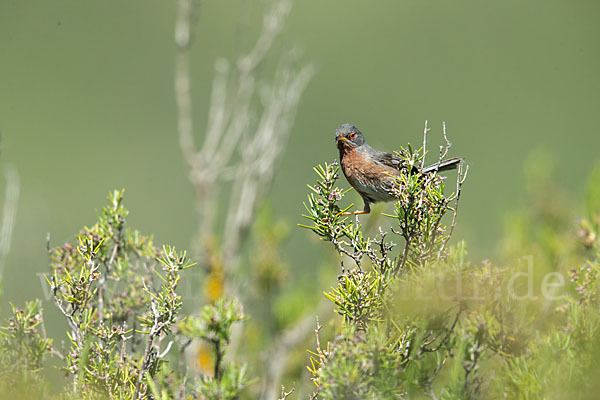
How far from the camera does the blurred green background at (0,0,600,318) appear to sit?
18453mm

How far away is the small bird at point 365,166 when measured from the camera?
411 cm

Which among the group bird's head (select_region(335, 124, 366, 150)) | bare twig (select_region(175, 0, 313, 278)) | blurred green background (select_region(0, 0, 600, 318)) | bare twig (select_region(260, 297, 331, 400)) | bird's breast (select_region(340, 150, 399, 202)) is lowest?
bare twig (select_region(260, 297, 331, 400))

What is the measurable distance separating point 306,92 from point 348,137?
1854 cm

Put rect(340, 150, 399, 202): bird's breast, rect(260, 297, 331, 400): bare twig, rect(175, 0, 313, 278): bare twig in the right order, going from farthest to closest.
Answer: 1. rect(175, 0, 313, 278): bare twig
2. rect(260, 297, 331, 400): bare twig
3. rect(340, 150, 399, 202): bird's breast

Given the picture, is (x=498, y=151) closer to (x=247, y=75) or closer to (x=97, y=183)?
(x=97, y=183)

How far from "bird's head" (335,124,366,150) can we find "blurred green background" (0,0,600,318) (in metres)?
10.2

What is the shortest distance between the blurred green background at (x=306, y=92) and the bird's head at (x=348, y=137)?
10199mm

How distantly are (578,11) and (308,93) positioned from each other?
39.3 feet

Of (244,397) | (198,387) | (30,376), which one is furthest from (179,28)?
(198,387)

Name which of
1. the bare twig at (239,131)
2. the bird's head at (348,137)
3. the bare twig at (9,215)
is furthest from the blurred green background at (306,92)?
the bare twig at (9,215)

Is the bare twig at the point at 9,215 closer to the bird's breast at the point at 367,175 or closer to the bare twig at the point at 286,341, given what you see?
the bare twig at the point at 286,341

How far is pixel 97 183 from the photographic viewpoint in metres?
A: 19.7

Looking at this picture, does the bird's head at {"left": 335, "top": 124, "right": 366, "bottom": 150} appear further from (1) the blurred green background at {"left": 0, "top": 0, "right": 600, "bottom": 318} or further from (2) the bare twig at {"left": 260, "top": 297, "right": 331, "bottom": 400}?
(1) the blurred green background at {"left": 0, "top": 0, "right": 600, "bottom": 318}

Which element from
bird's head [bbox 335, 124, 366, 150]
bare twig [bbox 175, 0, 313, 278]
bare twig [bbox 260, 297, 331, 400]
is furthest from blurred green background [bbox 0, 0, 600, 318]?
bird's head [bbox 335, 124, 366, 150]
